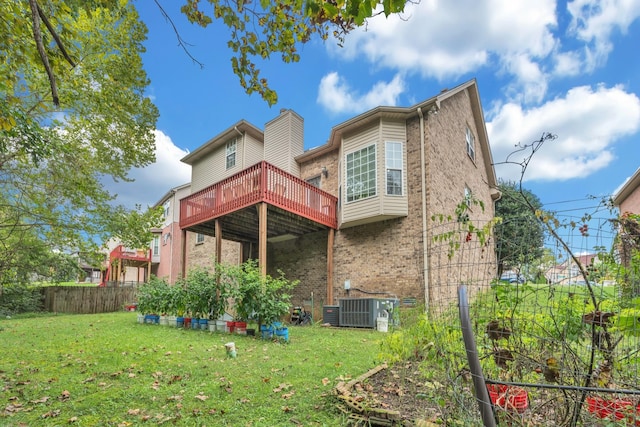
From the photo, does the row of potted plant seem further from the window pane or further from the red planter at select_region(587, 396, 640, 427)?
the red planter at select_region(587, 396, 640, 427)

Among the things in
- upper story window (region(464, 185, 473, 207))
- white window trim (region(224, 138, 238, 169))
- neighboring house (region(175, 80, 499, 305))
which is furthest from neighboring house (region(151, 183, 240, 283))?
upper story window (region(464, 185, 473, 207))

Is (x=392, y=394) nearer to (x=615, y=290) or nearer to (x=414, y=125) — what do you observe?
(x=615, y=290)

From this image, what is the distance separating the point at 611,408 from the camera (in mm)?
1947

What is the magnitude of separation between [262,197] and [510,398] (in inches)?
329

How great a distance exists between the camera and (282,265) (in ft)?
45.6

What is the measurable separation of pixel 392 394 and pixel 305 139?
12.6m

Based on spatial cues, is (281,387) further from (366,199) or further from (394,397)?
(366,199)

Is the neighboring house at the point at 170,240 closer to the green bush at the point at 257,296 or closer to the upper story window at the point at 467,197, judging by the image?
the green bush at the point at 257,296

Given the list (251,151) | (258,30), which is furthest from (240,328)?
(251,151)

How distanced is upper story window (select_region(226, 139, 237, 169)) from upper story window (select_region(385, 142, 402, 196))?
7.91m

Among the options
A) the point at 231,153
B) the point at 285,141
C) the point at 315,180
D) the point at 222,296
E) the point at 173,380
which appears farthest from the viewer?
the point at 231,153

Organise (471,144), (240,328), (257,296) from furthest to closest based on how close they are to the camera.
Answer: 1. (471,144)
2. (240,328)
3. (257,296)

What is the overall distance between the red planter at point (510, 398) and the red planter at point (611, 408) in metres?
0.33

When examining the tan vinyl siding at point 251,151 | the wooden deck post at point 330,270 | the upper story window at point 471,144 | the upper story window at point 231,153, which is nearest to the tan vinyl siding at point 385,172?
the wooden deck post at point 330,270
